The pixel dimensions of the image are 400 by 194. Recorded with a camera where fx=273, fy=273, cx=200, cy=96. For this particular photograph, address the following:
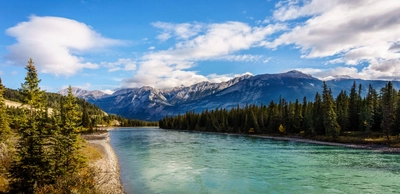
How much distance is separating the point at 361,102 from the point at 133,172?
101 metres

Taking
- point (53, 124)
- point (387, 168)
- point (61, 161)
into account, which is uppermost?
point (53, 124)

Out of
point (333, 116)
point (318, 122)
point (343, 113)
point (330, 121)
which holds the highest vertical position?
point (343, 113)

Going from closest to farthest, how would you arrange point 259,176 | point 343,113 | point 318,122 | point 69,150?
point 69,150 < point 259,176 < point 318,122 < point 343,113

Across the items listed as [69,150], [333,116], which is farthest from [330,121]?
[69,150]

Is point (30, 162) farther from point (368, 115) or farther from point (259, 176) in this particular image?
point (368, 115)

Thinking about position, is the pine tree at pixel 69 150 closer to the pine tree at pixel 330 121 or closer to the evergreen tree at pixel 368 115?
the pine tree at pixel 330 121

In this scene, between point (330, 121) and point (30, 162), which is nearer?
point (30, 162)

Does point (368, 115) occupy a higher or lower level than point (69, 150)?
higher

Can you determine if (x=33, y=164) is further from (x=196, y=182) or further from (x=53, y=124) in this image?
(x=196, y=182)

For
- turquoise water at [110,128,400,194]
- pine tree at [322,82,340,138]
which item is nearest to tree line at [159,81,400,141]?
pine tree at [322,82,340,138]

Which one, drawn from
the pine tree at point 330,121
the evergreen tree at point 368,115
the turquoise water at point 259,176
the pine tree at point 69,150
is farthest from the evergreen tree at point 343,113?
the pine tree at point 69,150

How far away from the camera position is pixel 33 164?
2009 centimetres

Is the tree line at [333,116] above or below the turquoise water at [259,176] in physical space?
above

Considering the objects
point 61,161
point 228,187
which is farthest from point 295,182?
point 61,161
